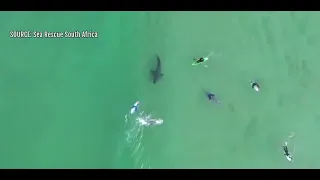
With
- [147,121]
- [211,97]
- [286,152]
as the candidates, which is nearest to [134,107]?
[147,121]

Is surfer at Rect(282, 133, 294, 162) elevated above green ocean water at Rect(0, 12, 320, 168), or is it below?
below

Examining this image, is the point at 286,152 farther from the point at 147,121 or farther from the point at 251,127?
the point at 147,121

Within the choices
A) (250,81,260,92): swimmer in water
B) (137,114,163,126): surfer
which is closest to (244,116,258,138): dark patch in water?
(250,81,260,92): swimmer in water

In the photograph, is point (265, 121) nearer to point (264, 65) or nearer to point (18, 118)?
point (264, 65)

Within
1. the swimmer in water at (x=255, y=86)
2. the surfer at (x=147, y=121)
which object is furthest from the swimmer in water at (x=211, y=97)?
the surfer at (x=147, y=121)

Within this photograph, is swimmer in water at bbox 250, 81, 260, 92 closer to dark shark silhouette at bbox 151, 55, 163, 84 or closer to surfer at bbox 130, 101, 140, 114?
dark shark silhouette at bbox 151, 55, 163, 84

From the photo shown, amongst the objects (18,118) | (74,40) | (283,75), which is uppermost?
(74,40)

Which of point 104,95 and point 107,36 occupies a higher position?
point 107,36
